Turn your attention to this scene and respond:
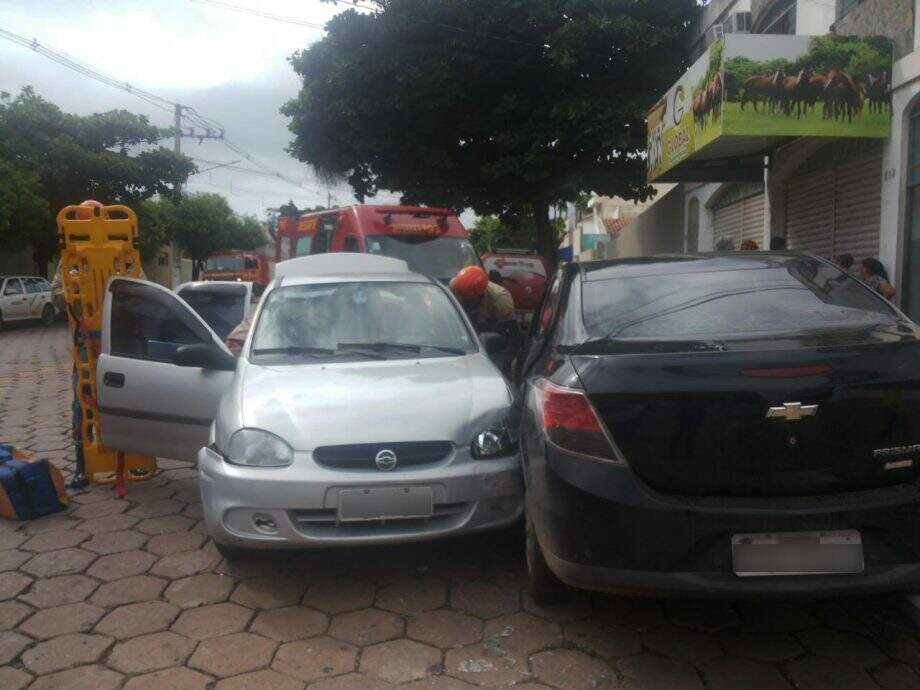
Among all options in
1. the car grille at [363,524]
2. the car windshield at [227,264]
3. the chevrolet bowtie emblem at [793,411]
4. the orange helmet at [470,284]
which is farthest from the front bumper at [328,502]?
the car windshield at [227,264]

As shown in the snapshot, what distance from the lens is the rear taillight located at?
2689 mm

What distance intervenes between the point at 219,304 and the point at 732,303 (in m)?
6.24

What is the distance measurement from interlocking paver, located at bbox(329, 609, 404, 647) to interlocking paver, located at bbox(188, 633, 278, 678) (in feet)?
0.92

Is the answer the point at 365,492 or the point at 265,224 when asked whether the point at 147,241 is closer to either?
the point at 365,492

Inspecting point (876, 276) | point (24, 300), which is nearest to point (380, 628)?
point (876, 276)

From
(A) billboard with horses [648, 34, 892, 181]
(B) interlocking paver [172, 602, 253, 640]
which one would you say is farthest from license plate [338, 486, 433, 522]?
(A) billboard with horses [648, 34, 892, 181]

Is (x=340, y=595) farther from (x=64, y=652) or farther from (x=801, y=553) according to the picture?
(x=801, y=553)

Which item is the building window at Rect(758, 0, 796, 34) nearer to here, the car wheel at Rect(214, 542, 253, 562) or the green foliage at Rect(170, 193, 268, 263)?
the car wheel at Rect(214, 542, 253, 562)

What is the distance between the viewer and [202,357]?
452 cm

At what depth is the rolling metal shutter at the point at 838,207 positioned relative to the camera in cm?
888

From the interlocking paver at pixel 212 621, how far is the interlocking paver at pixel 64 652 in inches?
11.7

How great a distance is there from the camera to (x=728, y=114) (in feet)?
25.7

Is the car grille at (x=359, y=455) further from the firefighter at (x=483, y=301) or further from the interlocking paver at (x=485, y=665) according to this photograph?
the firefighter at (x=483, y=301)

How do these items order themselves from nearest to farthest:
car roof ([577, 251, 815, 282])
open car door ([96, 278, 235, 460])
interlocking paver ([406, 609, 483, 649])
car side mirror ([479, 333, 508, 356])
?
interlocking paver ([406, 609, 483, 649]) < car roof ([577, 251, 815, 282]) < open car door ([96, 278, 235, 460]) < car side mirror ([479, 333, 508, 356])
